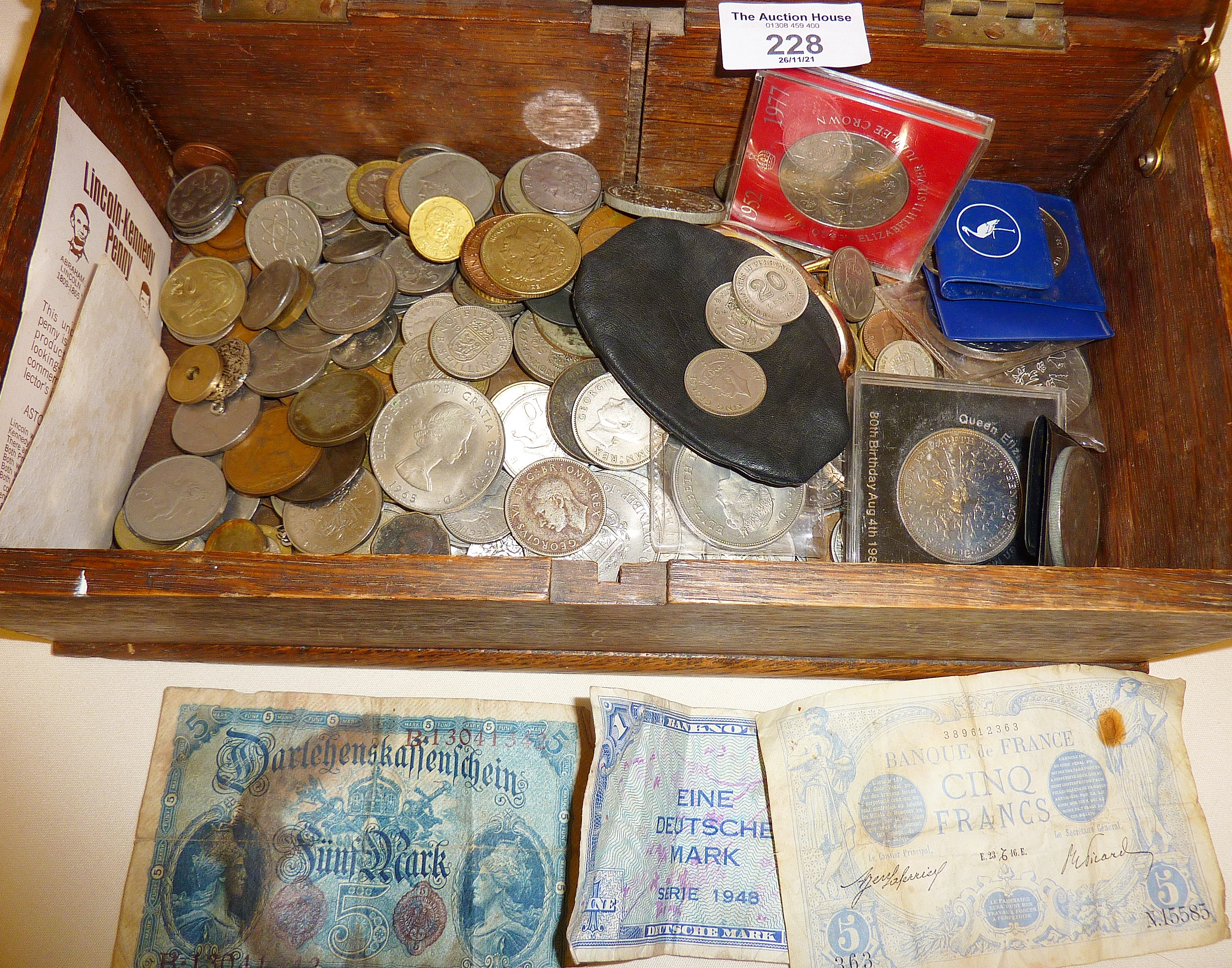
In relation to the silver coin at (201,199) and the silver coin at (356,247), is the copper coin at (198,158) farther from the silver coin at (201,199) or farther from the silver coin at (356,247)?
the silver coin at (356,247)

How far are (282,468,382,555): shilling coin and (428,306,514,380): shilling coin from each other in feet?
0.71

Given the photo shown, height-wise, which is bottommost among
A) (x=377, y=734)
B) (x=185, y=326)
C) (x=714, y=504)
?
(x=377, y=734)

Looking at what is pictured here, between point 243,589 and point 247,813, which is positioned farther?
point 247,813

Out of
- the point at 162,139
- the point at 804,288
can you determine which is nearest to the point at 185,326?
the point at 162,139

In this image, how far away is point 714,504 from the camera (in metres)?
1.19

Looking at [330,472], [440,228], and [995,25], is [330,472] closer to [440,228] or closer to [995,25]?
[440,228]

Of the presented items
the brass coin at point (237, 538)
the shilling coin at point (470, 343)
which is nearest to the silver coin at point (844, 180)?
the shilling coin at point (470, 343)

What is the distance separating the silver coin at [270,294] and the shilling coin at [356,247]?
0.07 m

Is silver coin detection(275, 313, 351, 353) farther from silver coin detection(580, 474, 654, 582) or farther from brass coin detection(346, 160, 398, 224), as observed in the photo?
silver coin detection(580, 474, 654, 582)

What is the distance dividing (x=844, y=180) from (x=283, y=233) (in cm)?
93

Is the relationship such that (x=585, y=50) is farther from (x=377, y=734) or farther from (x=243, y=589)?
(x=377, y=734)

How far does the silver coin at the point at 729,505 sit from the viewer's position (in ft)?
3.85

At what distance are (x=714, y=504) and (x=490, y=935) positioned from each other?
69 centimetres

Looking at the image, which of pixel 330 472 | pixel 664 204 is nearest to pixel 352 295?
pixel 330 472
